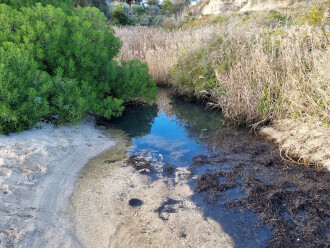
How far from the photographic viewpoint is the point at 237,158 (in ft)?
14.8

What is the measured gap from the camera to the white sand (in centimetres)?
268

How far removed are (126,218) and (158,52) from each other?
307 inches

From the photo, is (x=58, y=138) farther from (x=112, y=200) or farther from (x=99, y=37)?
(x=99, y=37)

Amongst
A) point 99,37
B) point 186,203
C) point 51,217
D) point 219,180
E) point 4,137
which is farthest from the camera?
point 99,37

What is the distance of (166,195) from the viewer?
3.51 m

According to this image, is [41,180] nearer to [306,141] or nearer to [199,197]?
[199,197]

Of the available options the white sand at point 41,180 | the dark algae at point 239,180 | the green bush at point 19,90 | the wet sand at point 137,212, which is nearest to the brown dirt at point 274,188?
the dark algae at point 239,180

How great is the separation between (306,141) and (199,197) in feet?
7.01

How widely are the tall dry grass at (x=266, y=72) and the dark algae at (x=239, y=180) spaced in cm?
66

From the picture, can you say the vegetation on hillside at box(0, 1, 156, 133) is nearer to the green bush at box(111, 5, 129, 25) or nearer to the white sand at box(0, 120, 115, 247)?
the white sand at box(0, 120, 115, 247)

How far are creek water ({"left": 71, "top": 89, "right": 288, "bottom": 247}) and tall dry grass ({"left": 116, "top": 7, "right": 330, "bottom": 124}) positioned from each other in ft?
2.33

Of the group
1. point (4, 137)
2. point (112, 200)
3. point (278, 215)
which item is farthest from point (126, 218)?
point (4, 137)

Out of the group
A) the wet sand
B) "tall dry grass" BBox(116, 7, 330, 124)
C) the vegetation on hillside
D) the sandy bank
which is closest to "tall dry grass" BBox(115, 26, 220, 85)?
"tall dry grass" BBox(116, 7, 330, 124)

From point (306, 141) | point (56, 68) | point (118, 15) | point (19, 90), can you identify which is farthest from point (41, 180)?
point (118, 15)
